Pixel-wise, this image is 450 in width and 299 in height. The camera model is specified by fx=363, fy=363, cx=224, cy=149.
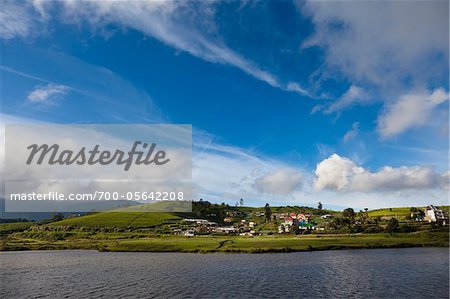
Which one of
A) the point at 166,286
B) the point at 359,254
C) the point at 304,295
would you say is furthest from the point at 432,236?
the point at 166,286

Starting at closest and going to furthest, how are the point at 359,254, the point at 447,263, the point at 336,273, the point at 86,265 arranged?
1. the point at 336,273
2. the point at 447,263
3. the point at 86,265
4. the point at 359,254

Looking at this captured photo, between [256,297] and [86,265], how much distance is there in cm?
5517

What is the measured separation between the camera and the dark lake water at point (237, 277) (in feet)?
190

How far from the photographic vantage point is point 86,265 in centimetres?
9225

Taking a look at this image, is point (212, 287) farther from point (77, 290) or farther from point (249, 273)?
point (77, 290)

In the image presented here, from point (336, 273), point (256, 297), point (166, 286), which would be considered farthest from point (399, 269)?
point (166, 286)

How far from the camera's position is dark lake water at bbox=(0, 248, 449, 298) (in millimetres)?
58031

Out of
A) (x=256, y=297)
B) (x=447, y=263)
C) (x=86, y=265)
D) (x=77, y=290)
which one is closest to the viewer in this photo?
(x=256, y=297)

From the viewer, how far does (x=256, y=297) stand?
54.8 m

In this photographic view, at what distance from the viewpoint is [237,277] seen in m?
70.9

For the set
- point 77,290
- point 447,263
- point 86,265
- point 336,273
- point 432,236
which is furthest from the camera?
point 432,236

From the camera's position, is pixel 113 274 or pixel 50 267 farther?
pixel 50 267

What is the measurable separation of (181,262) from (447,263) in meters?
64.6

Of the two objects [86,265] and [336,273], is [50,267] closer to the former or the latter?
[86,265]
